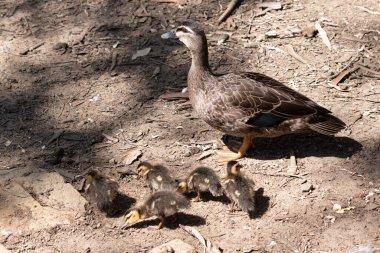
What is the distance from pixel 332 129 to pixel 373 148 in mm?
470

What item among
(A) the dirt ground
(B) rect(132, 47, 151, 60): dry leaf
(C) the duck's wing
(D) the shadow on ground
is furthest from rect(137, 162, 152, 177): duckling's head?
(B) rect(132, 47, 151, 60): dry leaf

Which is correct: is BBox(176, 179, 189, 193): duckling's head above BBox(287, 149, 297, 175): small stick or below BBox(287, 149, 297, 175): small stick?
above

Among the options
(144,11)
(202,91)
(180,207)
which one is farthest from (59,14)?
(180,207)

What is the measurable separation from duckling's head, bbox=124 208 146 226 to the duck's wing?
136 cm

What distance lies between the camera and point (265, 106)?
21.7ft

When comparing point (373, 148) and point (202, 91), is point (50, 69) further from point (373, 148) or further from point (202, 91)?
point (373, 148)

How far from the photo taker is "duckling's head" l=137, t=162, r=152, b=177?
252 inches

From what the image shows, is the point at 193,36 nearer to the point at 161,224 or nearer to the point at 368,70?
the point at 161,224

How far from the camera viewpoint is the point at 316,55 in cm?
812

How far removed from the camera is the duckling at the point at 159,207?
5852mm

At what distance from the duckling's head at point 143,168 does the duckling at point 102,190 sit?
0.29 m

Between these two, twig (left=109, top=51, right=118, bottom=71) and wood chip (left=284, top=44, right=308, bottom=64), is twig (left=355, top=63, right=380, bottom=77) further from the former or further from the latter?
twig (left=109, top=51, right=118, bottom=71)

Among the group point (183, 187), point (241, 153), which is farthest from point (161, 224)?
point (241, 153)

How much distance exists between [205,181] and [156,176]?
48 cm
